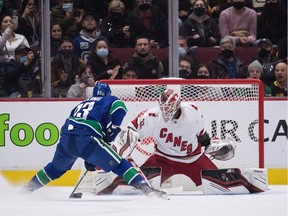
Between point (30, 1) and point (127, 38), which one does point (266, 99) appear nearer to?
point (127, 38)

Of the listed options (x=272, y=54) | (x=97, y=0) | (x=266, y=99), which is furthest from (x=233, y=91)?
(x=97, y=0)

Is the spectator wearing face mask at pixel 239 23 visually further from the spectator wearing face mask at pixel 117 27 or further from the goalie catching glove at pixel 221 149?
the goalie catching glove at pixel 221 149

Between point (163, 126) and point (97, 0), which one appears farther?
point (97, 0)

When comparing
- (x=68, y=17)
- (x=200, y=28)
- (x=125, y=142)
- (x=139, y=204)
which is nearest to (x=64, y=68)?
(x=68, y=17)

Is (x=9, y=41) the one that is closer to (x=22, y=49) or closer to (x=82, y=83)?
(x=22, y=49)

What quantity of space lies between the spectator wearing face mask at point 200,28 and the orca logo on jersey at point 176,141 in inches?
67.2

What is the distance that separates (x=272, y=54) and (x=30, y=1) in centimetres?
252

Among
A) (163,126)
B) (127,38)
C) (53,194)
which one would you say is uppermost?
(127,38)

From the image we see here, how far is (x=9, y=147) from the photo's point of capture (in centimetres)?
909

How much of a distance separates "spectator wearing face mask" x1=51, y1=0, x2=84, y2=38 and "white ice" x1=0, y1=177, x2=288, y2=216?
1.89 meters

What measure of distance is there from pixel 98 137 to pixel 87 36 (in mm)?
2456

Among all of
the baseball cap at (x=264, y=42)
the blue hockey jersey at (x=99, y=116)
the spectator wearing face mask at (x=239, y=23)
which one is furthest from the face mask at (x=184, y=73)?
the blue hockey jersey at (x=99, y=116)

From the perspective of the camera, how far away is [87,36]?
9570 mm

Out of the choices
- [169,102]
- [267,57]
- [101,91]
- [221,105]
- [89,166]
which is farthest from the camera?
[267,57]
